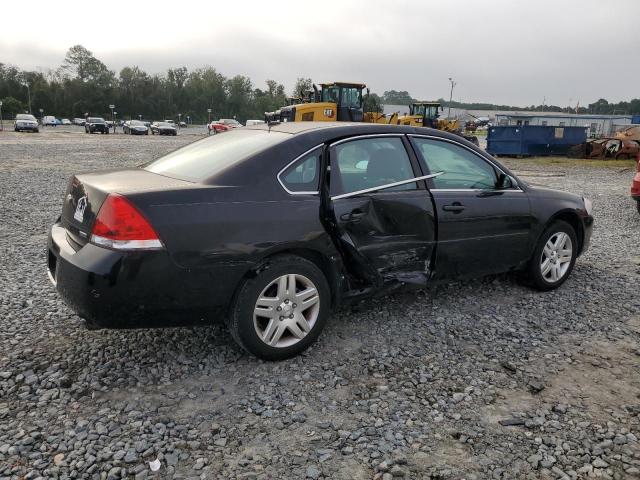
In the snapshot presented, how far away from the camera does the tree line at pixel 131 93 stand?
89.4m

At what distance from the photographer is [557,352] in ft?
12.1

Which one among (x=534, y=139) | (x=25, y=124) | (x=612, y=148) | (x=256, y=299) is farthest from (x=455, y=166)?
(x=25, y=124)

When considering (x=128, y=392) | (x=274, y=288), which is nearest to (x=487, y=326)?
(x=274, y=288)

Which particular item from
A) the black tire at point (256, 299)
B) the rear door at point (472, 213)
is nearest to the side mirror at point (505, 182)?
the rear door at point (472, 213)

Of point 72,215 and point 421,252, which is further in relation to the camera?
point 421,252

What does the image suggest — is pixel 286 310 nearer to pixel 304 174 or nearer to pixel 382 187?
pixel 304 174

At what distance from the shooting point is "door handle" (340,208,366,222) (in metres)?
3.56

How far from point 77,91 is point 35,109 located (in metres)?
8.31

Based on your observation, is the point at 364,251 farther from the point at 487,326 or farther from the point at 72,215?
the point at 72,215

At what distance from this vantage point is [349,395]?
10.1ft

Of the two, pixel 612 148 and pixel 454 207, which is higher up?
pixel 612 148

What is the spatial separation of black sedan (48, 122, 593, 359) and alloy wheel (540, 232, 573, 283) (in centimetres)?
41

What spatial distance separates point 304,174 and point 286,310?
3.01 ft

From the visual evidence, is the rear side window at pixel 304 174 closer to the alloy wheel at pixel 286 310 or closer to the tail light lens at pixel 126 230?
the alloy wheel at pixel 286 310
